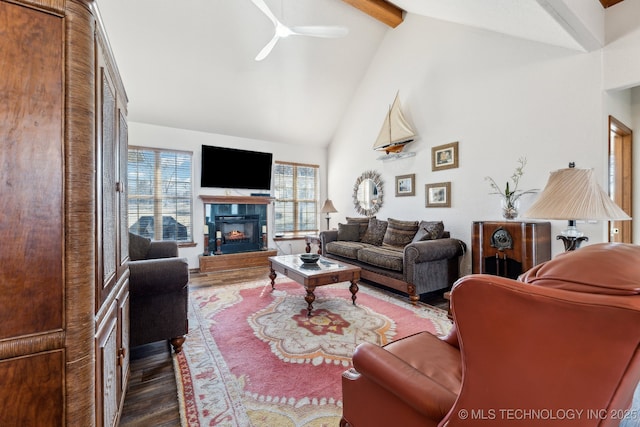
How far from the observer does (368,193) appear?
5555 mm

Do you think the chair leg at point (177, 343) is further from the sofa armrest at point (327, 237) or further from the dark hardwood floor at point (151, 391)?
the sofa armrest at point (327, 237)

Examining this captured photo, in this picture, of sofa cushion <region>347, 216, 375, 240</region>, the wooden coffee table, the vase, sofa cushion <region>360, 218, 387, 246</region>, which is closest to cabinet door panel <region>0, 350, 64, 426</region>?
the wooden coffee table

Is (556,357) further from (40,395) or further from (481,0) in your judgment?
(481,0)

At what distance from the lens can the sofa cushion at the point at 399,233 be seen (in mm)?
4234

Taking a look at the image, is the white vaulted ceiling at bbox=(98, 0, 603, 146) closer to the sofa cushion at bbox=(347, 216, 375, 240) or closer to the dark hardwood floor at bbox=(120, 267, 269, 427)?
the sofa cushion at bbox=(347, 216, 375, 240)

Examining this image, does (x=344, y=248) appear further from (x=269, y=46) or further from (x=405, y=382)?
(x=405, y=382)

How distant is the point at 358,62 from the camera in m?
5.31

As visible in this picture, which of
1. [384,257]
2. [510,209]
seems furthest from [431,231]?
[510,209]

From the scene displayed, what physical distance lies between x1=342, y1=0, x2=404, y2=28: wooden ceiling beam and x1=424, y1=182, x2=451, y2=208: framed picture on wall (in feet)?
9.32

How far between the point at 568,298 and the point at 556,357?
0.15m

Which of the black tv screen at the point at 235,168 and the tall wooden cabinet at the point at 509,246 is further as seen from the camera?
the black tv screen at the point at 235,168

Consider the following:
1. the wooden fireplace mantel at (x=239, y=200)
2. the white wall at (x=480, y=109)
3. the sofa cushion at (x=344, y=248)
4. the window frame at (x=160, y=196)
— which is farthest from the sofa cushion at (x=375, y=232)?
the window frame at (x=160, y=196)

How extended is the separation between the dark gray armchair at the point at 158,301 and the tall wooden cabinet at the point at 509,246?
3.05 metres

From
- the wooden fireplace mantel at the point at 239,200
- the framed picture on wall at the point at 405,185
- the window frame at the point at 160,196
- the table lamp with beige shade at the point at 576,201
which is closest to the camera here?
the table lamp with beige shade at the point at 576,201
